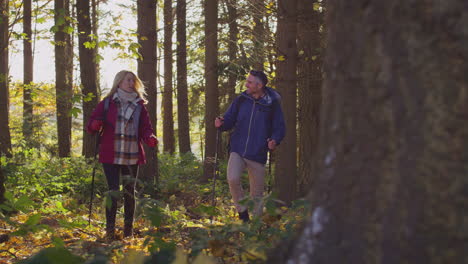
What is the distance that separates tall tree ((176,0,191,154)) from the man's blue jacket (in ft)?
35.2

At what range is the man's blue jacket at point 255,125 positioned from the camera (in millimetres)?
6430

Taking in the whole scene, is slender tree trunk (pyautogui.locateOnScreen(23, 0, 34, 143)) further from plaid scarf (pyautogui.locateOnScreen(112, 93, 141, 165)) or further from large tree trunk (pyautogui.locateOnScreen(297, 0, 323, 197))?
plaid scarf (pyautogui.locateOnScreen(112, 93, 141, 165))

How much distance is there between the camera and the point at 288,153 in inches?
353

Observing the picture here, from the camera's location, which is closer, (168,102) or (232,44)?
(232,44)

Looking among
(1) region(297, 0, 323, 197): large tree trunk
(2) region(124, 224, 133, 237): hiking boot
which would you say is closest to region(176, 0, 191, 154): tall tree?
(1) region(297, 0, 323, 197): large tree trunk

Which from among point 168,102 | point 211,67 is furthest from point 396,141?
point 168,102

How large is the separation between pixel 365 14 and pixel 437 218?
2.56 feet

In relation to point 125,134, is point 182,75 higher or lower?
higher

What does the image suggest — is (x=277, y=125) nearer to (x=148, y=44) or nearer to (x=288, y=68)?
(x=288, y=68)

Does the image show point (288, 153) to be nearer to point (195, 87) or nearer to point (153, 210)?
point (153, 210)

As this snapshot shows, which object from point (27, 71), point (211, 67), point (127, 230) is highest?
point (27, 71)

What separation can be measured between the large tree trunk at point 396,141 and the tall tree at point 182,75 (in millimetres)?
15371

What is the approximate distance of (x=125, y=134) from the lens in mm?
6203

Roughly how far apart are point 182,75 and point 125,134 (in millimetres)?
11827
